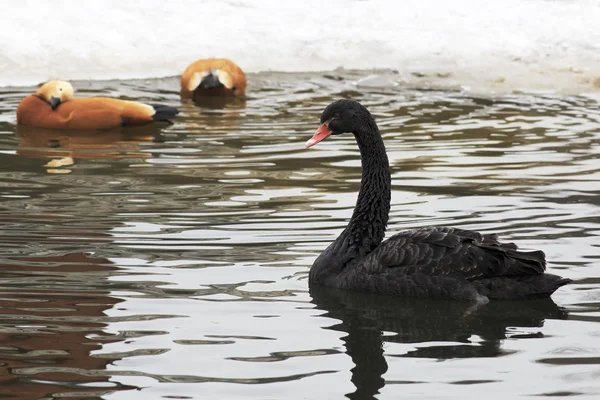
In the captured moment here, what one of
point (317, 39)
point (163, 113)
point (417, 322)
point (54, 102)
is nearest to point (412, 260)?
point (417, 322)

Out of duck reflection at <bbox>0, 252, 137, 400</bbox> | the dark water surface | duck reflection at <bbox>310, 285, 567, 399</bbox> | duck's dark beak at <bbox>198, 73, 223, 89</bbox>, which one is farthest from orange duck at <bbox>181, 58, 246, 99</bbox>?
duck reflection at <bbox>310, 285, 567, 399</bbox>

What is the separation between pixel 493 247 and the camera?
651 cm

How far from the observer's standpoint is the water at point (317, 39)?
16.1 m

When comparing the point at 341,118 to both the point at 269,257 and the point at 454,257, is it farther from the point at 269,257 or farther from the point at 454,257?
the point at 454,257

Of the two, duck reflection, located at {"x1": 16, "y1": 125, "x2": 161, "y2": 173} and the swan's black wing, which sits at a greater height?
duck reflection, located at {"x1": 16, "y1": 125, "x2": 161, "y2": 173}

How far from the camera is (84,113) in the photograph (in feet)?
41.2

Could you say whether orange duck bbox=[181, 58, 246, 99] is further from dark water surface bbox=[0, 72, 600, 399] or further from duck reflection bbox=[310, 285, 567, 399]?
duck reflection bbox=[310, 285, 567, 399]

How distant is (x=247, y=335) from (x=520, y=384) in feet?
4.71

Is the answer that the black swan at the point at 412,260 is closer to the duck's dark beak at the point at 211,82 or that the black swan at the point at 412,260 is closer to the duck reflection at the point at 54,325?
the duck reflection at the point at 54,325

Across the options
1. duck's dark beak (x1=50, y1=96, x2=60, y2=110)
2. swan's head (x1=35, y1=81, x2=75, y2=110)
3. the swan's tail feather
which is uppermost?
swan's head (x1=35, y1=81, x2=75, y2=110)

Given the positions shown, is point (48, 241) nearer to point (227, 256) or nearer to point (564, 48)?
point (227, 256)

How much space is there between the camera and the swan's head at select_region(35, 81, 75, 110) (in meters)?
12.8

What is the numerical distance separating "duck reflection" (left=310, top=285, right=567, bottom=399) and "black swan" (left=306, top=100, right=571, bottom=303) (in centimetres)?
8

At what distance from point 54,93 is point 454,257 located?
7396mm
